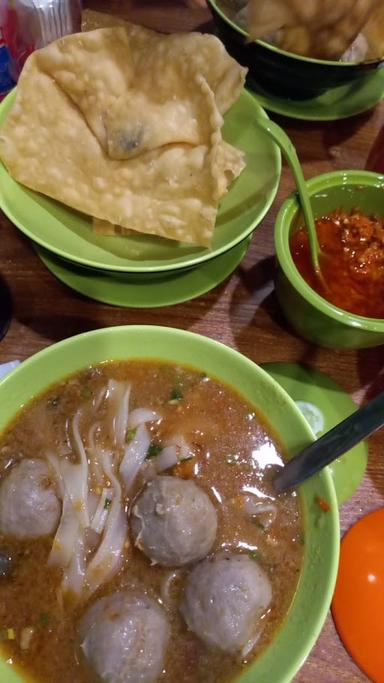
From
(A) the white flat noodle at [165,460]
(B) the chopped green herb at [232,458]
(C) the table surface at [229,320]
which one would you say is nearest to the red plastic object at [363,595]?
(C) the table surface at [229,320]

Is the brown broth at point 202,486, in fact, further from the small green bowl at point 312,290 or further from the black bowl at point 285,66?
the black bowl at point 285,66

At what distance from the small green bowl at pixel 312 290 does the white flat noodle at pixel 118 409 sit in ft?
1.56

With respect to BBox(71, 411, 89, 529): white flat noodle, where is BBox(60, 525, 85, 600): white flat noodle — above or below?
below

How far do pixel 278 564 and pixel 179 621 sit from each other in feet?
0.73

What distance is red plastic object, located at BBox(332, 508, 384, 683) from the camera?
133 cm

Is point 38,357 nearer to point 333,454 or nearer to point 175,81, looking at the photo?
point 333,454

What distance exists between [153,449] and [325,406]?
A: 526 mm

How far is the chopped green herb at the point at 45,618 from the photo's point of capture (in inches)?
44.3

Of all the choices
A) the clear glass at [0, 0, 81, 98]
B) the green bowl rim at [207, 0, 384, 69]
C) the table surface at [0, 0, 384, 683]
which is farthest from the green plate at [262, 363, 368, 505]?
the clear glass at [0, 0, 81, 98]

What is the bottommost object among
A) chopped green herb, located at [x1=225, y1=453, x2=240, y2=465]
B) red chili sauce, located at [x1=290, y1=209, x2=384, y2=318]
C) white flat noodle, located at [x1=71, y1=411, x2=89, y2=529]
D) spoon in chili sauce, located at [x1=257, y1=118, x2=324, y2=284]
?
white flat noodle, located at [x1=71, y1=411, x2=89, y2=529]

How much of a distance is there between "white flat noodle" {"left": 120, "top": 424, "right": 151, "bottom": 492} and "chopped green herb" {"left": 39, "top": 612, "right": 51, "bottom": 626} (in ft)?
0.89

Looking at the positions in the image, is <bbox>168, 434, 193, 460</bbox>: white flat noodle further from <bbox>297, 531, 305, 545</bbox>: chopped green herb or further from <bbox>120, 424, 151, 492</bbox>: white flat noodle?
<bbox>297, 531, 305, 545</bbox>: chopped green herb

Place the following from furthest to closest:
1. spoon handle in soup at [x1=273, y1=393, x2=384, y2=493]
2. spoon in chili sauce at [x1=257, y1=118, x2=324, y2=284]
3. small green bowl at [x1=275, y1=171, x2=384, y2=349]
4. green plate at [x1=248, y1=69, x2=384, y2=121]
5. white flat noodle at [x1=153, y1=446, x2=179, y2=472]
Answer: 1. green plate at [x1=248, y1=69, x2=384, y2=121]
2. spoon in chili sauce at [x1=257, y1=118, x2=324, y2=284]
3. small green bowl at [x1=275, y1=171, x2=384, y2=349]
4. white flat noodle at [x1=153, y1=446, x2=179, y2=472]
5. spoon handle in soup at [x1=273, y1=393, x2=384, y2=493]

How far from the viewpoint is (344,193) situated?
1638 millimetres
